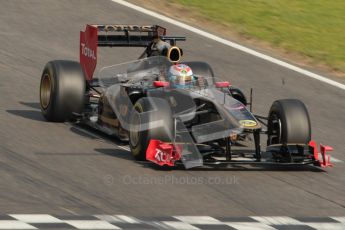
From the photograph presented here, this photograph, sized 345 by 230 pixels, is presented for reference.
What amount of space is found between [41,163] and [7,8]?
10898 millimetres

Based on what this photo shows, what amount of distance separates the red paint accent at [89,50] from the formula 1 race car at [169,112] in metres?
0.02

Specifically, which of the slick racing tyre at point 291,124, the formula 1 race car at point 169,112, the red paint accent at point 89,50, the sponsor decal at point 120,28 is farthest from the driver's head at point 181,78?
the sponsor decal at point 120,28

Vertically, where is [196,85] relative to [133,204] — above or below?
above

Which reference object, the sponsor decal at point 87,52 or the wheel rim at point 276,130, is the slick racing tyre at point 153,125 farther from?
the sponsor decal at point 87,52

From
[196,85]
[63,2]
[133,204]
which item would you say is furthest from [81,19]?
[133,204]

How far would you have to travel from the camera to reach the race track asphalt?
12.0m

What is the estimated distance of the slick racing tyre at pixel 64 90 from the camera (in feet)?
51.5

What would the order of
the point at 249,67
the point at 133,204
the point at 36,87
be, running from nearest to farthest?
1. the point at 133,204
2. the point at 36,87
3. the point at 249,67

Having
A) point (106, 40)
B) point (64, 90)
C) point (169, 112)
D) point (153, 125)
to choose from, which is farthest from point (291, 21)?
point (153, 125)

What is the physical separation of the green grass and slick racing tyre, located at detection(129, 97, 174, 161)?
891 cm

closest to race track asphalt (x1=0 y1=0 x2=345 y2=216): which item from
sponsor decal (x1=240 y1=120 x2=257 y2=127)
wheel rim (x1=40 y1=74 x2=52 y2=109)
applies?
wheel rim (x1=40 y1=74 x2=52 y2=109)

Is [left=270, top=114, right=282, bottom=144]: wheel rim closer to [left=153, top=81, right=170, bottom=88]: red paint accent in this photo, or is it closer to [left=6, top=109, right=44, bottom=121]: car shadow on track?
[left=153, top=81, right=170, bottom=88]: red paint accent

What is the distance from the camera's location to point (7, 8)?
78.4ft

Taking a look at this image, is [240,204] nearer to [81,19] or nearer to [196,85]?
[196,85]
